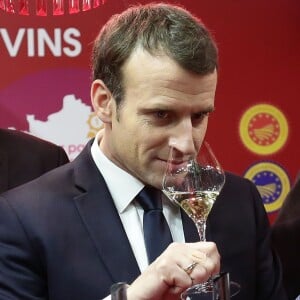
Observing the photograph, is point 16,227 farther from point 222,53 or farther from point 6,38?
point 222,53

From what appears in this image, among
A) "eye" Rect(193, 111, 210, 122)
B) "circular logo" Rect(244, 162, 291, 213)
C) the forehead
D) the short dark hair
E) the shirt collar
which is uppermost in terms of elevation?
the short dark hair

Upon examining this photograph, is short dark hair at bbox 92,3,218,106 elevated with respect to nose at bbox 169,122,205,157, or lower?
elevated

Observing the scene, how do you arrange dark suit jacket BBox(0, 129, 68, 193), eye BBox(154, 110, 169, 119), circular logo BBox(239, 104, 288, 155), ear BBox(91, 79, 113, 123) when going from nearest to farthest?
eye BBox(154, 110, 169, 119) → ear BBox(91, 79, 113, 123) → dark suit jacket BBox(0, 129, 68, 193) → circular logo BBox(239, 104, 288, 155)

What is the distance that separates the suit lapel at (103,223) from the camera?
1625mm

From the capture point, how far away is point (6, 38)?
2.62 m

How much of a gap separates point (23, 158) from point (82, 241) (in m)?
0.65

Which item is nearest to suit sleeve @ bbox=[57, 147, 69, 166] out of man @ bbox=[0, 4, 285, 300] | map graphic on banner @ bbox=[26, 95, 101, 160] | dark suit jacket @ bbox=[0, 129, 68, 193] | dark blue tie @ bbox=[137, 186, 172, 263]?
dark suit jacket @ bbox=[0, 129, 68, 193]

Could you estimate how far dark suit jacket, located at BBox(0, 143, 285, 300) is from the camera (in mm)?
1605

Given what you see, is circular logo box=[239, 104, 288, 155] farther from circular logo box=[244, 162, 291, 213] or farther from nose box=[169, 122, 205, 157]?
nose box=[169, 122, 205, 157]

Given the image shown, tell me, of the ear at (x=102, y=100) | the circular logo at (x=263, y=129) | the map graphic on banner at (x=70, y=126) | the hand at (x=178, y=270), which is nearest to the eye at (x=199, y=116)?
the ear at (x=102, y=100)

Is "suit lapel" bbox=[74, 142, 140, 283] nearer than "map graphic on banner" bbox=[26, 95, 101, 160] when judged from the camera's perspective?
Yes

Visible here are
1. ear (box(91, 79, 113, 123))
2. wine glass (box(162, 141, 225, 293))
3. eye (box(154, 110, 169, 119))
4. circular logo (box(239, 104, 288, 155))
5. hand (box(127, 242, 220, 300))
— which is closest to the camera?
hand (box(127, 242, 220, 300))

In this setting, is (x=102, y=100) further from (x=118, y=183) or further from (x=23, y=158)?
(x=23, y=158)

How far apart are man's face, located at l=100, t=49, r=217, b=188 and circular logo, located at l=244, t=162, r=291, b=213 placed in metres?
1.29
